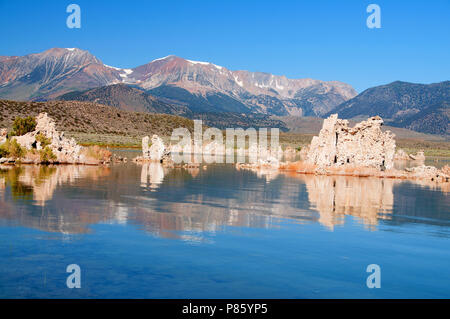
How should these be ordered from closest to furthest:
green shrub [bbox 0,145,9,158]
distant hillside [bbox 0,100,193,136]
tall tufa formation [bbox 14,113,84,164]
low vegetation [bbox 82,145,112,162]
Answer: green shrub [bbox 0,145,9,158], tall tufa formation [bbox 14,113,84,164], low vegetation [bbox 82,145,112,162], distant hillside [bbox 0,100,193,136]

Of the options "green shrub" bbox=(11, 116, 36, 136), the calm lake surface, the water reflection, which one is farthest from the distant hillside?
the calm lake surface

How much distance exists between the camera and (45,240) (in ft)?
46.7

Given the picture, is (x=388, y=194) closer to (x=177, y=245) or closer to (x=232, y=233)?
(x=232, y=233)

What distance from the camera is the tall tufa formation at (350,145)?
4719cm

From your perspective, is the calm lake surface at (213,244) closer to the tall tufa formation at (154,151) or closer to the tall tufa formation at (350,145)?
the tall tufa formation at (350,145)

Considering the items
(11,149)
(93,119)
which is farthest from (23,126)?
(93,119)

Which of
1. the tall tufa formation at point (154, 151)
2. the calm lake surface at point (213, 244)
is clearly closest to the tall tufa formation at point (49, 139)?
the tall tufa formation at point (154, 151)

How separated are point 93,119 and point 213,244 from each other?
118858 millimetres

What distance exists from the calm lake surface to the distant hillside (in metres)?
86.1

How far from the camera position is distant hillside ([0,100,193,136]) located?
11431cm

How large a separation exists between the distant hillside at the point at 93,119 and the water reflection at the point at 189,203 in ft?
255

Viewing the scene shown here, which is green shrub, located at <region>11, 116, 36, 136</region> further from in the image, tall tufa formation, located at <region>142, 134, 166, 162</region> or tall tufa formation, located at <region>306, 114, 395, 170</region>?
tall tufa formation, located at <region>306, 114, 395, 170</region>

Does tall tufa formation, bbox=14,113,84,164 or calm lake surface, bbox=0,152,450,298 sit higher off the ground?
tall tufa formation, bbox=14,113,84,164

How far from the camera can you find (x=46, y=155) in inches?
1754
